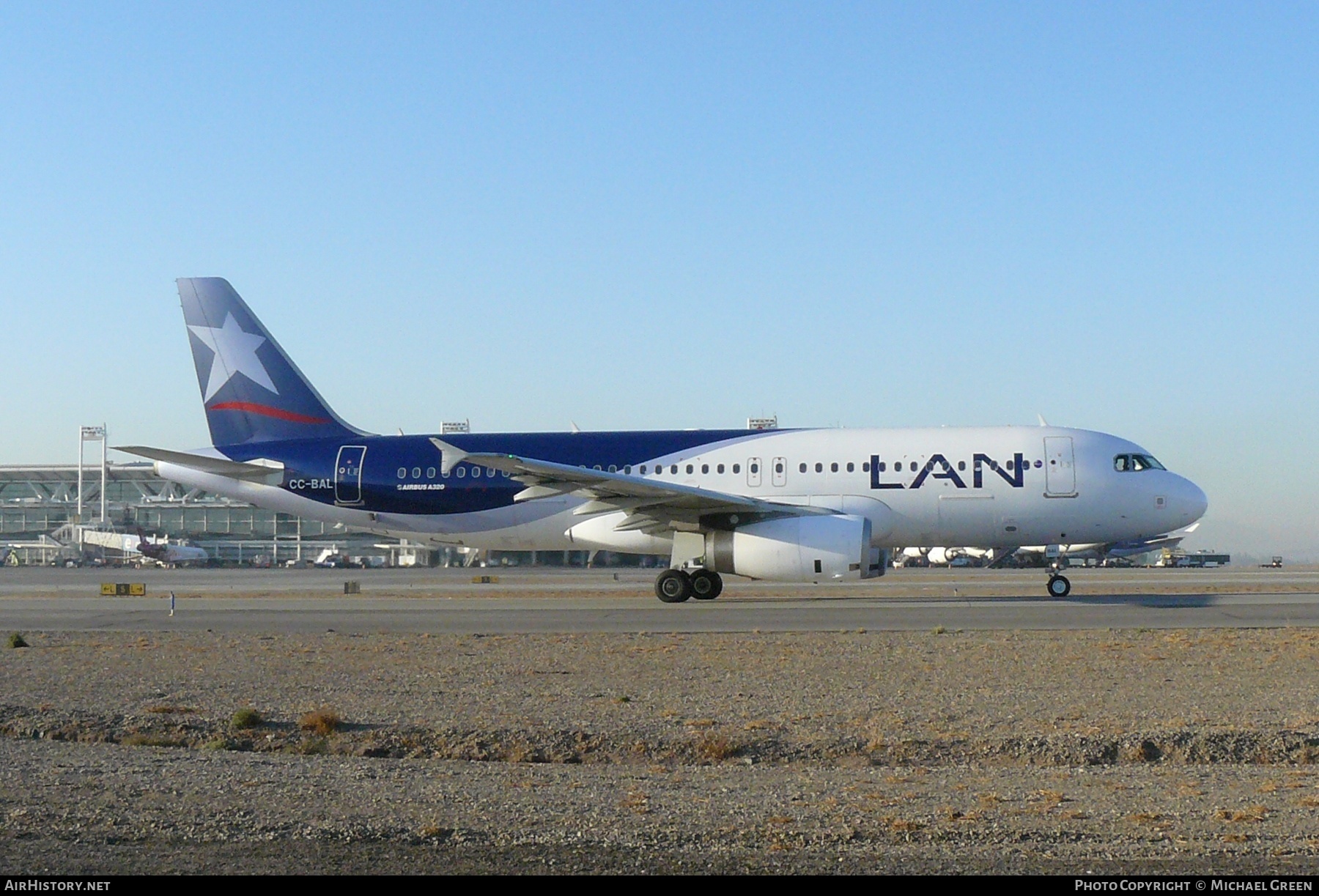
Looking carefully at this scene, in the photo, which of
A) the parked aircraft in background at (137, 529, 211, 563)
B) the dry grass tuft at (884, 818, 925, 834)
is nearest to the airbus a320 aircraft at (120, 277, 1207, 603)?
the dry grass tuft at (884, 818, 925, 834)

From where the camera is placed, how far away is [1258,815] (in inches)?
255

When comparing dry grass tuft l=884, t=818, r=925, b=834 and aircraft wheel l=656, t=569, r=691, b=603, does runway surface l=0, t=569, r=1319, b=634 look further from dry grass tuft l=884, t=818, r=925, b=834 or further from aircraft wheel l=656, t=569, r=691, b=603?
dry grass tuft l=884, t=818, r=925, b=834

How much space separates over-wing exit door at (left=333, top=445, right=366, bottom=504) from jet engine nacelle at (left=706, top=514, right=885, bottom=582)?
9.24 m

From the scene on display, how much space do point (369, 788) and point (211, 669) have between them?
7985 millimetres

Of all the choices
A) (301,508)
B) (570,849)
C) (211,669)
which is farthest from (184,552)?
(570,849)

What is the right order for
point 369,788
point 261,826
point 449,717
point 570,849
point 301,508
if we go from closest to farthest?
point 570,849
point 261,826
point 369,788
point 449,717
point 301,508

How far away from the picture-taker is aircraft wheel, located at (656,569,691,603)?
26344 mm

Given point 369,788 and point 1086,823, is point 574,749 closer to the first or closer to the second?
point 369,788

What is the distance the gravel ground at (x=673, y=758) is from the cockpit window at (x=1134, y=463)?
9.68 m

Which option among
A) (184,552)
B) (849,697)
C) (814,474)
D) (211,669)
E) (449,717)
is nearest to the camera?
(449,717)

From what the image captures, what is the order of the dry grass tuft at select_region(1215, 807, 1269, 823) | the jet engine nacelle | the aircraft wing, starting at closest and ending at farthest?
the dry grass tuft at select_region(1215, 807, 1269, 823) < the aircraft wing < the jet engine nacelle

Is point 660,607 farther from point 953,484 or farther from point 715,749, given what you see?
point 715,749

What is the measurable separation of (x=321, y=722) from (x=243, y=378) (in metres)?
22.0

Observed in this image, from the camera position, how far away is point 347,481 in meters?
28.8
